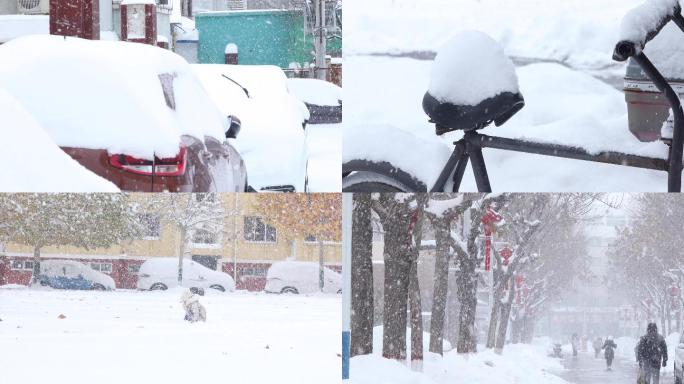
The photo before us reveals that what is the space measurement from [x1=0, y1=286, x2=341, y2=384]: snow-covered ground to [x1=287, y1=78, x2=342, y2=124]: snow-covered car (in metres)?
0.57

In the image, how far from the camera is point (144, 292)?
12.5 feet

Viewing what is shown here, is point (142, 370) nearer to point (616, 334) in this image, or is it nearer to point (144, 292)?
point (144, 292)

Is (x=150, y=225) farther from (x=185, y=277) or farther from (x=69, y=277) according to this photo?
(x=69, y=277)

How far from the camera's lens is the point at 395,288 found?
382cm

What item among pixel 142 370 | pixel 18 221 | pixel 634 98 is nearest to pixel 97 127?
pixel 18 221

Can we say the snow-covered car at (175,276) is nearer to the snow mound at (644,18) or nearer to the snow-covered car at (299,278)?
the snow-covered car at (299,278)

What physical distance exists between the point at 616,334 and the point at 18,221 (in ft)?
6.39

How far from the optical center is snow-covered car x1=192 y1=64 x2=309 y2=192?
3.71m

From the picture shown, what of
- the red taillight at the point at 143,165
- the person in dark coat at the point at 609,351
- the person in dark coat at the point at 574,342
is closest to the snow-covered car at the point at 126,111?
the red taillight at the point at 143,165

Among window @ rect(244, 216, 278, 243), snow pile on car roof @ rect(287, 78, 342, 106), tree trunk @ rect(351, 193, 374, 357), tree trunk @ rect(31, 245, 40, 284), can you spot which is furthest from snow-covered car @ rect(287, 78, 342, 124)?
tree trunk @ rect(31, 245, 40, 284)

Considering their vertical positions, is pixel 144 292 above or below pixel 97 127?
below

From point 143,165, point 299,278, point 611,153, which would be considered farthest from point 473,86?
point 143,165

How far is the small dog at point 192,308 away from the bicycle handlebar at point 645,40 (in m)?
1.53

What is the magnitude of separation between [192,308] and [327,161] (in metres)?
0.66
